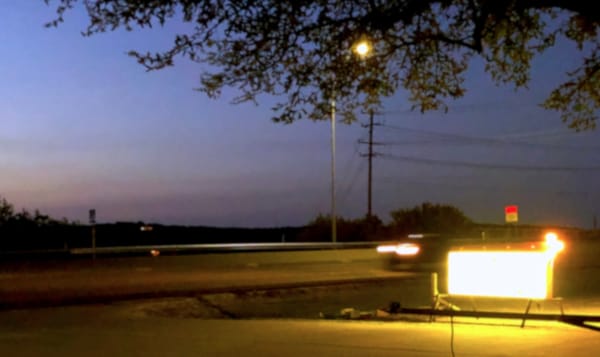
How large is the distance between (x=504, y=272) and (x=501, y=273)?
2.0 inches

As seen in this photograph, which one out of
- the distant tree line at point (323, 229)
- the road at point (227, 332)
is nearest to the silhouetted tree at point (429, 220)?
the distant tree line at point (323, 229)

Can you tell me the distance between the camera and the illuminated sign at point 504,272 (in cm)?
1467

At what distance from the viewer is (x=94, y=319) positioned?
17188mm

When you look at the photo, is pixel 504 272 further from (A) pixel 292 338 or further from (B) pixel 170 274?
(B) pixel 170 274

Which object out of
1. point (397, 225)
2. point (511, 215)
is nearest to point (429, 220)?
point (397, 225)

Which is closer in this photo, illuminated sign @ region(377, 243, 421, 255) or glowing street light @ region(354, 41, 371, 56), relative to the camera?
glowing street light @ region(354, 41, 371, 56)

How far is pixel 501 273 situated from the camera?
1491 cm

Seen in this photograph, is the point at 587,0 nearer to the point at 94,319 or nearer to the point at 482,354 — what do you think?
the point at 482,354

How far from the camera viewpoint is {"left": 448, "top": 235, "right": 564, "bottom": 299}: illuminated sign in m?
14.7

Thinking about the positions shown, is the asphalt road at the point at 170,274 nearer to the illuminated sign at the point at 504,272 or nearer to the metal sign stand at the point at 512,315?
the metal sign stand at the point at 512,315

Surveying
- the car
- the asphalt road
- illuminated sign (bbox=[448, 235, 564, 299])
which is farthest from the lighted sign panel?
the car

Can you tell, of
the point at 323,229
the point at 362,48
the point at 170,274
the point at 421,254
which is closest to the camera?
the point at 362,48

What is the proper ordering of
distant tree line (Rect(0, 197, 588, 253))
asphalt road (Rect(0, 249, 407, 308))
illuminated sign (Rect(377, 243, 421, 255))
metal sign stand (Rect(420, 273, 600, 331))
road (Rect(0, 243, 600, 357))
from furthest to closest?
distant tree line (Rect(0, 197, 588, 253)), illuminated sign (Rect(377, 243, 421, 255)), asphalt road (Rect(0, 249, 407, 308)), metal sign stand (Rect(420, 273, 600, 331)), road (Rect(0, 243, 600, 357))

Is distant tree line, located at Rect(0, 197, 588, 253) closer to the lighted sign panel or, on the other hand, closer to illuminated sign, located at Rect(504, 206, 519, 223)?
illuminated sign, located at Rect(504, 206, 519, 223)
